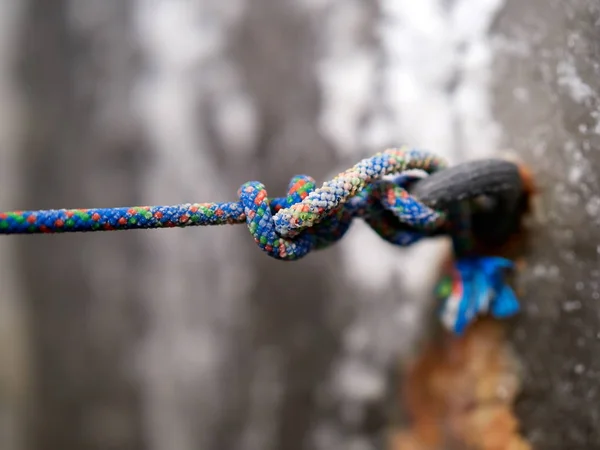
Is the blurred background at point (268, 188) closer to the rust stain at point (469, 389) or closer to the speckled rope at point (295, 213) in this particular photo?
the rust stain at point (469, 389)

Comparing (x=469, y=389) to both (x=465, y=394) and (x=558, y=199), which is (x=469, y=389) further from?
(x=558, y=199)

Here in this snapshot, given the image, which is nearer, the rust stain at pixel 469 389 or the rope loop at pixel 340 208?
the rope loop at pixel 340 208

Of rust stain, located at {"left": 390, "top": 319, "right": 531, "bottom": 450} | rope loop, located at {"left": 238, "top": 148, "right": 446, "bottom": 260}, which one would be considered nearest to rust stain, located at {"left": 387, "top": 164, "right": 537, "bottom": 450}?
rust stain, located at {"left": 390, "top": 319, "right": 531, "bottom": 450}

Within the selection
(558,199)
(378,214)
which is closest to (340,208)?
(378,214)

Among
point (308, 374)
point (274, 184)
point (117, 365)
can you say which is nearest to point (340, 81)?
point (274, 184)

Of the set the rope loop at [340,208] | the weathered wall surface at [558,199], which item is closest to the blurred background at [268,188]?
the weathered wall surface at [558,199]

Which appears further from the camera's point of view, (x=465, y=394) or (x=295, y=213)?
(x=465, y=394)

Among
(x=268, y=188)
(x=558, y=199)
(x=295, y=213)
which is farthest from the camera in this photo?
(x=268, y=188)
